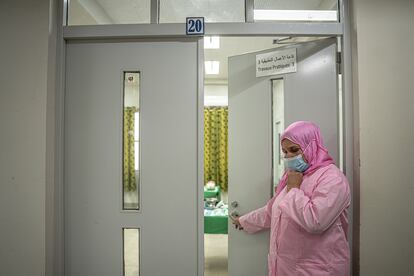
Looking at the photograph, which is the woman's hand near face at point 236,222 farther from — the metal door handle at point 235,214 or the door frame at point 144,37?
the door frame at point 144,37

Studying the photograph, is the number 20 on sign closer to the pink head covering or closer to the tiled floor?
the pink head covering

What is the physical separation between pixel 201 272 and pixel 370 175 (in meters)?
1.10

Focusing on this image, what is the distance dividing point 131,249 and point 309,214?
1085mm

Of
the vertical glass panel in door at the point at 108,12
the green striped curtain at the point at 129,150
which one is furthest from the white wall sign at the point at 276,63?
the green striped curtain at the point at 129,150

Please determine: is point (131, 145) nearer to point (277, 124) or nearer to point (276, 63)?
point (277, 124)

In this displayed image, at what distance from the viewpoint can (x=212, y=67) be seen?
479 cm

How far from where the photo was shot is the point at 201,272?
1.59 m

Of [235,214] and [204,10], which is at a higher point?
[204,10]

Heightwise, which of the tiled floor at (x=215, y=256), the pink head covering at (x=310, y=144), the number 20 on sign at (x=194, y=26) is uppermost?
the number 20 on sign at (x=194, y=26)

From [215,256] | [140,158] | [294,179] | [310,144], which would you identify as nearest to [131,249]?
[140,158]

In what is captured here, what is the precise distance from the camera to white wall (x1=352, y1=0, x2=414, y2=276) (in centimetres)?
145

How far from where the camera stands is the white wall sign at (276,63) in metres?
1.72

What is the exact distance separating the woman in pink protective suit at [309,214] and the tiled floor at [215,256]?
5.87ft

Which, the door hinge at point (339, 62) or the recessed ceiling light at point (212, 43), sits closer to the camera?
the door hinge at point (339, 62)
